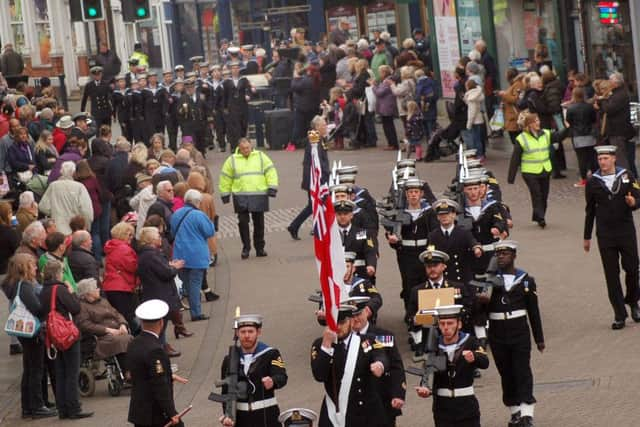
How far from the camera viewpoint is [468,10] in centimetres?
3394

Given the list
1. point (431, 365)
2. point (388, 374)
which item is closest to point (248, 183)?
point (431, 365)

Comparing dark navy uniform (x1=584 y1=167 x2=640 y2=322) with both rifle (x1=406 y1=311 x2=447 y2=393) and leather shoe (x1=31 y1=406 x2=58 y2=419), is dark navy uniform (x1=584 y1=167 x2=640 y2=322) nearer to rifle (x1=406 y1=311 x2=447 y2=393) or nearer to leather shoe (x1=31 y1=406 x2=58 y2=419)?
rifle (x1=406 y1=311 x2=447 y2=393)

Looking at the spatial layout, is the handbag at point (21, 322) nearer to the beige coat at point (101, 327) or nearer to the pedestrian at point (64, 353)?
the pedestrian at point (64, 353)

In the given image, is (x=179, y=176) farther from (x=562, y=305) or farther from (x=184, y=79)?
(x=184, y=79)

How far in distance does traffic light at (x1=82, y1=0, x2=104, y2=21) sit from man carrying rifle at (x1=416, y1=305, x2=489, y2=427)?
14002mm

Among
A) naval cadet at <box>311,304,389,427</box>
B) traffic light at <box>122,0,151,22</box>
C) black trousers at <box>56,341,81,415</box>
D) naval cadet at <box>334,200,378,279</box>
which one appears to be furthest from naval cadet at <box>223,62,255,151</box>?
naval cadet at <box>311,304,389,427</box>

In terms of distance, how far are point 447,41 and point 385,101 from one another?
3.11 m

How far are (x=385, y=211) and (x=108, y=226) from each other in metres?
6.49

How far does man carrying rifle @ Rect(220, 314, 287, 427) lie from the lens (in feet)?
39.2

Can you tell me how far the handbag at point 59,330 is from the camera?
597 inches

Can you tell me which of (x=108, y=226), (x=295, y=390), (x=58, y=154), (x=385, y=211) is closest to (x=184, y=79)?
(x=58, y=154)

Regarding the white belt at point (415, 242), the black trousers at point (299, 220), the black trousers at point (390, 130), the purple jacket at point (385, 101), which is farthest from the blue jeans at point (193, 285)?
the black trousers at point (390, 130)

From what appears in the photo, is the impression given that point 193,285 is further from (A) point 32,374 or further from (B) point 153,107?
(B) point 153,107

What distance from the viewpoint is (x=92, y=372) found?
16469 millimetres
